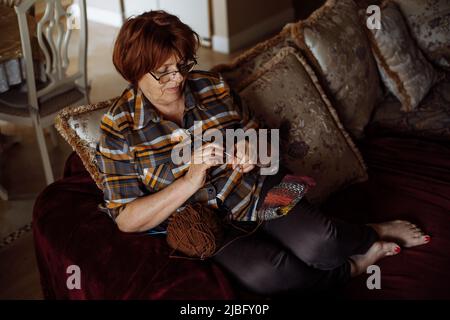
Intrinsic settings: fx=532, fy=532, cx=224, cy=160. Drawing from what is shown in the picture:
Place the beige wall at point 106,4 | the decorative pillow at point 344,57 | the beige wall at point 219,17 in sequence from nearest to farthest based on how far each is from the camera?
1. the decorative pillow at point 344,57
2. the beige wall at point 219,17
3. the beige wall at point 106,4

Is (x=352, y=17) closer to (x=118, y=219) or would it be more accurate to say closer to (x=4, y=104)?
(x=118, y=219)

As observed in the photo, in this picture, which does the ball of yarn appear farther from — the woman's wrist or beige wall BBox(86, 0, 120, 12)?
beige wall BBox(86, 0, 120, 12)

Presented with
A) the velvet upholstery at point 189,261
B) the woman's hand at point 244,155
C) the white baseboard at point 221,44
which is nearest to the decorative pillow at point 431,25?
the velvet upholstery at point 189,261

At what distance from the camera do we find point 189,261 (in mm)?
1262

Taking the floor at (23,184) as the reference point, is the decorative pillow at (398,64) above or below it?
above

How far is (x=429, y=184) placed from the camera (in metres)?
1.62

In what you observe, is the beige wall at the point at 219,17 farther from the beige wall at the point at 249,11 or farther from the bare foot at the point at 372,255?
the bare foot at the point at 372,255

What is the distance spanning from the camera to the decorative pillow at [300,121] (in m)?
1.60

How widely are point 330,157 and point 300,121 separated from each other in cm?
15

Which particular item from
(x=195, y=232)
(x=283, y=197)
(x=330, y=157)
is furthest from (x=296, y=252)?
(x=330, y=157)

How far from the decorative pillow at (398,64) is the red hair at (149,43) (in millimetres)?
940

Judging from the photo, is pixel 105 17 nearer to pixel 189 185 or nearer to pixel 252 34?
pixel 252 34
